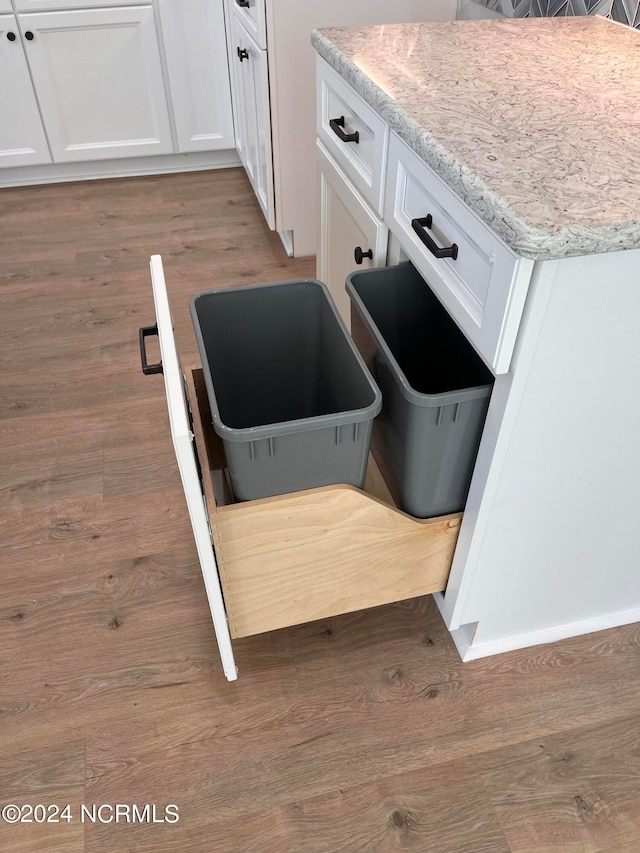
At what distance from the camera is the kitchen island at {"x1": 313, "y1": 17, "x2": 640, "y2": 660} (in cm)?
78

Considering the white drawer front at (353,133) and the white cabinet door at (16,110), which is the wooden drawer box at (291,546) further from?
the white cabinet door at (16,110)

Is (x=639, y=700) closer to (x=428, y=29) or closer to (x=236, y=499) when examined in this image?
(x=236, y=499)

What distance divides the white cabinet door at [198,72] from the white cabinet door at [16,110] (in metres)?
0.55

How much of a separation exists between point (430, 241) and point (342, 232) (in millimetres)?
620

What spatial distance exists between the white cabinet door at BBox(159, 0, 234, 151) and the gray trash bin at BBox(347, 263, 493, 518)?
2093 mm

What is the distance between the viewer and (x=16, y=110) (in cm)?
277

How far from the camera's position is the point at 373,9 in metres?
2.00

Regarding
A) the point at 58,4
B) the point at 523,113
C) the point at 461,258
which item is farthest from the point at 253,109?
the point at 461,258

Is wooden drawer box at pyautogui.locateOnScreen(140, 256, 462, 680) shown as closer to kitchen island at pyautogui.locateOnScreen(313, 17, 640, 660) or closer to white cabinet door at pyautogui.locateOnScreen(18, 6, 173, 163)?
kitchen island at pyautogui.locateOnScreen(313, 17, 640, 660)

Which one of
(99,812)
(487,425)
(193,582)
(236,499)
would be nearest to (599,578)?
(487,425)

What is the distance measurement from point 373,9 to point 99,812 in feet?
6.85

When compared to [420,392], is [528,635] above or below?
below

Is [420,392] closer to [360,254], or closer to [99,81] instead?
[360,254]

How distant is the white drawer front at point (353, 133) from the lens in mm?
1174
